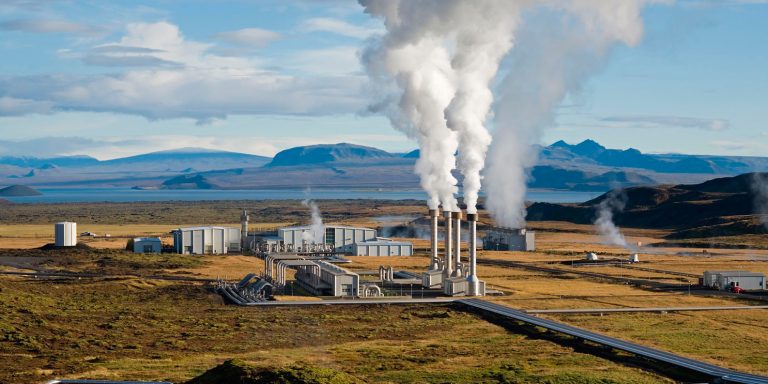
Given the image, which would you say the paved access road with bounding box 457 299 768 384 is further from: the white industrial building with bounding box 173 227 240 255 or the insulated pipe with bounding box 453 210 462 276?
the white industrial building with bounding box 173 227 240 255

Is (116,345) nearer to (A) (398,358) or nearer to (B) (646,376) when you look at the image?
(A) (398,358)

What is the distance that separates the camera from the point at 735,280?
87.7m

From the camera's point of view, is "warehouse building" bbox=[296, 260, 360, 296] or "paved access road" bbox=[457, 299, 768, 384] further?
"warehouse building" bbox=[296, 260, 360, 296]

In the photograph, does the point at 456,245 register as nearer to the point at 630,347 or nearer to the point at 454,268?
the point at 454,268

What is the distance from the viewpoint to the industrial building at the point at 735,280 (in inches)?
3445

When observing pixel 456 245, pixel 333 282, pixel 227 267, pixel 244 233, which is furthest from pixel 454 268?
pixel 244 233

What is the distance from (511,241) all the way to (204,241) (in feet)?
146

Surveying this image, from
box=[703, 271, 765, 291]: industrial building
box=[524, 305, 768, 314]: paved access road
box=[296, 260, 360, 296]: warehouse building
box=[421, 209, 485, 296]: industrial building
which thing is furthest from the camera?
box=[703, 271, 765, 291]: industrial building

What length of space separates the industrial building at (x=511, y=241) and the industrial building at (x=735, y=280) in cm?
5351

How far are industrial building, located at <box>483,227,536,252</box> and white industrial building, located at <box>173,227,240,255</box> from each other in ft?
127

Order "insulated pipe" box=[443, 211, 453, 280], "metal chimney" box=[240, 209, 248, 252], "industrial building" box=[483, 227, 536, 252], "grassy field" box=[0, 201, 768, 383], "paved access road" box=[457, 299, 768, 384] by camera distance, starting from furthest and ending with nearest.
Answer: "industrial building" box=[483, 227, 536, 252]
"metal chimney" box=[240, 209, 248, 252]
"insulated pipe" box=[443, 211, 453, 280]
"grassy field" box=[0, 201, 768, 383]
"paved access road" box=[457, 299, 768, 384]

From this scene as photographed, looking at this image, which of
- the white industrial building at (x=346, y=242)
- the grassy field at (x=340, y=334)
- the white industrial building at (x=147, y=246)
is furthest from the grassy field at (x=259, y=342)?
the white industrial building at (x=346, y=242)

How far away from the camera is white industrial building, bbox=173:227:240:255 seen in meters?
126

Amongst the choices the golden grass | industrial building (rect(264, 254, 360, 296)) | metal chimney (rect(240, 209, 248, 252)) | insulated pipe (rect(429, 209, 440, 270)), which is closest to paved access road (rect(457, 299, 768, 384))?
industrial building (rect(264, 254, 360, 296))
